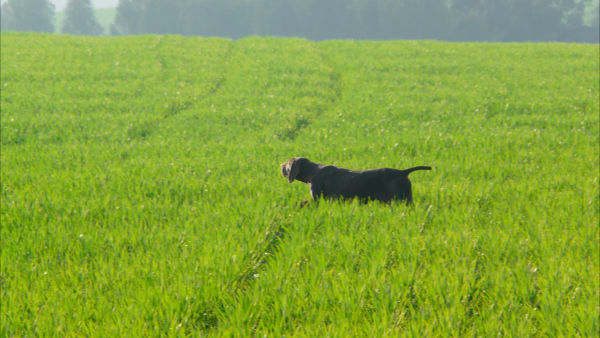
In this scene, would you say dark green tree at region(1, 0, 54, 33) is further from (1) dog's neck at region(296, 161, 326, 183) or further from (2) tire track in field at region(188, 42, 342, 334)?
(2) tire track in field at region(188, 42, 342, 334)

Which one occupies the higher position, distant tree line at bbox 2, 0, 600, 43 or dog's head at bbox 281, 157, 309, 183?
distant tree line at bbox 2, 0, 600, 43

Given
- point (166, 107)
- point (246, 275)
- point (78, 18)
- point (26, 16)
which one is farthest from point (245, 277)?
point (26, 16)

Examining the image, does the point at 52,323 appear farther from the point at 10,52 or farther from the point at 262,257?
the point at 10,52

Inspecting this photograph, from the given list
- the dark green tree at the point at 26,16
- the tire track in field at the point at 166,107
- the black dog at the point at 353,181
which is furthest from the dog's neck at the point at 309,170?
the dark green tree at the point at 26,16

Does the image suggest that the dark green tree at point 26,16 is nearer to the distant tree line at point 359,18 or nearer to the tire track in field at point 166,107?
the distant tree line at point 359,18

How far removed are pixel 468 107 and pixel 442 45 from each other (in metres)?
19.0

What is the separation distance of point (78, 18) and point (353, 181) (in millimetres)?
117455

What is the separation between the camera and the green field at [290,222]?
3.22m

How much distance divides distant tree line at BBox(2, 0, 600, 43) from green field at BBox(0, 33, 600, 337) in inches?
3255

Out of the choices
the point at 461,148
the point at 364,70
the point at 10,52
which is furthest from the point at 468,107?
the point at 10,52

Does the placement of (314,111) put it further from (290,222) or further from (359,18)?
(359,18)

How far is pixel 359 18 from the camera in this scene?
310ft

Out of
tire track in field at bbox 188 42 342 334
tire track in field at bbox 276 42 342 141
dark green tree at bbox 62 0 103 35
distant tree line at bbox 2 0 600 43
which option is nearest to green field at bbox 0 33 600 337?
tire track in field at bbox 188 42 342 334

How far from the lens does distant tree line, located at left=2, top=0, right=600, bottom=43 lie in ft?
279
